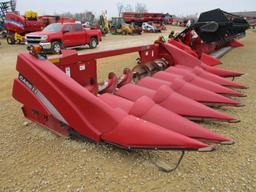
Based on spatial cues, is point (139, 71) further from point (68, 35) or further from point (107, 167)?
point (68, 35)

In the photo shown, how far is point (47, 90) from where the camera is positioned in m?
2.72

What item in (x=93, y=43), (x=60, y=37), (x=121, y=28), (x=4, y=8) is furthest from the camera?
(x=121, y=28)

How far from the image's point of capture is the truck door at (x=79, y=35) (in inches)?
570

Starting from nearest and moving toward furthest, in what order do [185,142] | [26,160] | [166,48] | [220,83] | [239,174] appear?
[185,142] → [239,174] → [26,160] → [220,83] → [166,48]

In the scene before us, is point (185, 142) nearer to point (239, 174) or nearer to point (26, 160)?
point (239, 174)

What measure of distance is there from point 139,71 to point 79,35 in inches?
421

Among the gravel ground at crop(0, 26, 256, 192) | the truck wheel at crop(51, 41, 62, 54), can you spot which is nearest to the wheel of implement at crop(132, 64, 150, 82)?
the gravel ground at crop(0, 26, 256, 192)

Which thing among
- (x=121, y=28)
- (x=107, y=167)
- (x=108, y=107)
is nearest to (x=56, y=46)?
(x=108, y=107)

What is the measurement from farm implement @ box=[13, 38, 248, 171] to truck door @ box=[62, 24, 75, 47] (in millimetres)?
10664

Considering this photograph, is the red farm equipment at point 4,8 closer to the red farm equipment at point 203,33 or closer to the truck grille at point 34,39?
the truck grille at point 34,39

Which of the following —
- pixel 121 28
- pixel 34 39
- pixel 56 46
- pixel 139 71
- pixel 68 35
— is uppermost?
pixel 139 71

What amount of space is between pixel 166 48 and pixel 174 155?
117 inches

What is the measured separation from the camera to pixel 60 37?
1344 cm

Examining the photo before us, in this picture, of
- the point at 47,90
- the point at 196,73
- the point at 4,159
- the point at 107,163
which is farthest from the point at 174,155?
the point at 196,73
